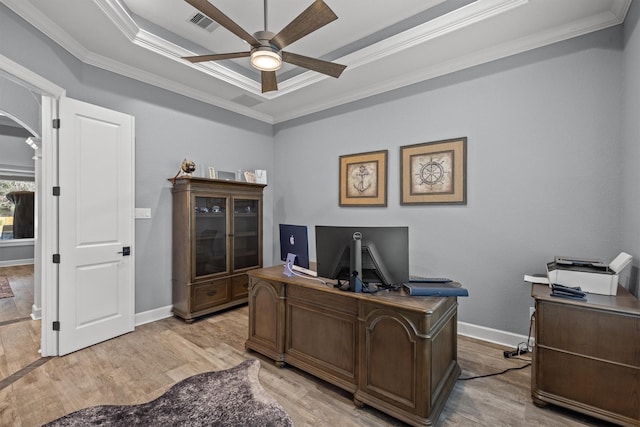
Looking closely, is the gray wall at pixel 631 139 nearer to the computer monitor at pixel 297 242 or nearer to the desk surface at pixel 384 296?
the desk surface at pixel 384 296

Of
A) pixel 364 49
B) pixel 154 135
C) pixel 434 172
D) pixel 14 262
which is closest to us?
pixel 364 49

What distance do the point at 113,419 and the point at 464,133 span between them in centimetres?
380

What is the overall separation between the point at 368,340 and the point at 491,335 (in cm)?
179

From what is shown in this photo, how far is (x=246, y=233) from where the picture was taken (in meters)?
4.16

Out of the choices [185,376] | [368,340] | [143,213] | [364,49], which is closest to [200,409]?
[185,376]

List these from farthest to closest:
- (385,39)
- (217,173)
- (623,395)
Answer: (217,173) → (385,39) → (623,395)

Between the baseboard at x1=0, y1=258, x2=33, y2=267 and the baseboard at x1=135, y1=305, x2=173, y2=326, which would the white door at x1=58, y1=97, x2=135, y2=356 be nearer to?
the baseboard at x1=135, y1=305, x2=173, y2=326

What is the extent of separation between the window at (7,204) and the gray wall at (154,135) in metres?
6.23

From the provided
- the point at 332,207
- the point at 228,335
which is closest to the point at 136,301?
the point at 228,335

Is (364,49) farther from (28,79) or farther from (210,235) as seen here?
(28,79)

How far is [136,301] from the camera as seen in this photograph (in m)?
3.34

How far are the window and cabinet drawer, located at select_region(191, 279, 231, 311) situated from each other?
22.7 feet

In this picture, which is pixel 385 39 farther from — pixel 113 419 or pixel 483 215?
pixel 113 419

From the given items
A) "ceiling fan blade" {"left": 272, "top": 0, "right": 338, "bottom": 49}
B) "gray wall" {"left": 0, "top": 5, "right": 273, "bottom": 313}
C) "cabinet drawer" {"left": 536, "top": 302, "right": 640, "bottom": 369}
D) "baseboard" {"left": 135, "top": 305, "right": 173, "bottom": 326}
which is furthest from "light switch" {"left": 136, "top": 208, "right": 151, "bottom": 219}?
"cabinet drawer" {"left": 536, "top": 302, "right": 640, "bottom": 369}
